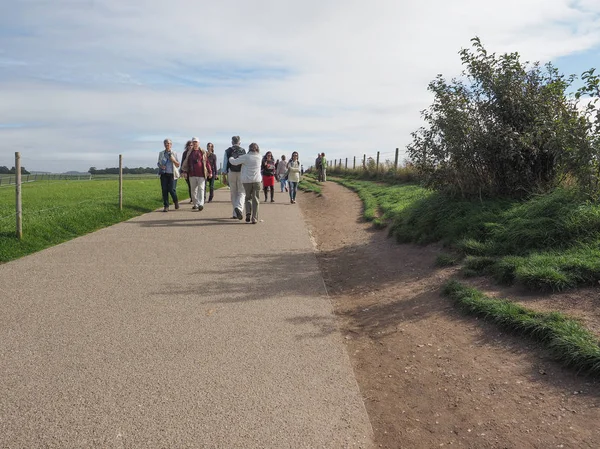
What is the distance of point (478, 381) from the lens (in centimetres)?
391

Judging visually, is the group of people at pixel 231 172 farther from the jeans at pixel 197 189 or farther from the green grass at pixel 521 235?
the green grass at pixel 521 235

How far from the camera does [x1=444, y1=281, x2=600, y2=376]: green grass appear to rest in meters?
3.73

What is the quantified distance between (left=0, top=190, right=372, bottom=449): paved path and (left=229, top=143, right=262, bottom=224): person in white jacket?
174 inches

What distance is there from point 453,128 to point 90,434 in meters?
7.42

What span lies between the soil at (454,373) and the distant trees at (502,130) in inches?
113

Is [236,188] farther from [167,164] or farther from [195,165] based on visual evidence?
[167,164]

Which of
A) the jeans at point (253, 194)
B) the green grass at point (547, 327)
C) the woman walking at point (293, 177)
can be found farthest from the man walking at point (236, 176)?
the green grass at point (547, 327)

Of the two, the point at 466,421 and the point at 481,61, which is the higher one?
the point at 481,61

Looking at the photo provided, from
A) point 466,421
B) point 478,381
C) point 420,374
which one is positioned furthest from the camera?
point 420,374

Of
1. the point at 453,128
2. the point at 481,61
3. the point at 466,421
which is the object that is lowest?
the point at 466,421

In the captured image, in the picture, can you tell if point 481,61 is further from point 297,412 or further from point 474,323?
point 297,412

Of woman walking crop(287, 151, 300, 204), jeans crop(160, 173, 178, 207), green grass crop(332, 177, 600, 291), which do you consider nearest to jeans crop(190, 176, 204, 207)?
jeans crop(160, 173, 178, 207)

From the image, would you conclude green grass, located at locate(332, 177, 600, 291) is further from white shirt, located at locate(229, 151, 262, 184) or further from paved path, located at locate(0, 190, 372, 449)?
white shirt, located at locate(229, 151, 262, 184)

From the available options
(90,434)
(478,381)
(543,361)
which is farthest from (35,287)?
(543,361)
